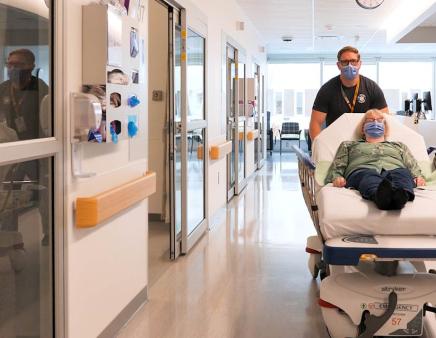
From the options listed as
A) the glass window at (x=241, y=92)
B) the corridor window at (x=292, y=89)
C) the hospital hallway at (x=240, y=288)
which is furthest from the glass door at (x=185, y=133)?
the corridor window at (x=292, y=89)

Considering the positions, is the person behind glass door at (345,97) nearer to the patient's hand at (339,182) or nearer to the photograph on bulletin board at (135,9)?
the patient's hand at (339,182)

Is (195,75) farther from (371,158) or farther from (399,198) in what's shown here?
(399,198)

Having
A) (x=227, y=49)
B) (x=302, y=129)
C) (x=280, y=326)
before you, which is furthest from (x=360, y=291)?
(x=302, y=129)

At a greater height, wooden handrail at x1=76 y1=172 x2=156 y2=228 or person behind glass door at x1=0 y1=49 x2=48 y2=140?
person behind glass door at x1=0 y1=49 x2=48 y2=140

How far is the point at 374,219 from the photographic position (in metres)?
2.73

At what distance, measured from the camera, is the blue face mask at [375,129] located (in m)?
3.59

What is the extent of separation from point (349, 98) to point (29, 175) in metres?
2.55

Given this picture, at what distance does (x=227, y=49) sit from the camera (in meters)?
8.06

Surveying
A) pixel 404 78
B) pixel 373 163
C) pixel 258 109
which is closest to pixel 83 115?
pixel 373 163

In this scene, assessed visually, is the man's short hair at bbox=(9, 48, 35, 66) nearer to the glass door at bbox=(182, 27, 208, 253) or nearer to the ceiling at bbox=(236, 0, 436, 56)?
the glass door at bbox=(182, 27, 208, 253)

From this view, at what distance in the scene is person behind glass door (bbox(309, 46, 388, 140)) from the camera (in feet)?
13.3

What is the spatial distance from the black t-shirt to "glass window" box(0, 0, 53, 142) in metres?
2.30

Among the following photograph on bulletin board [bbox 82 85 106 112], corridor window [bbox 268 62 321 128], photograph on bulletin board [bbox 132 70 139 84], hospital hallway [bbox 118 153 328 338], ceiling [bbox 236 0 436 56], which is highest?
ceiling [bbox 236 0 436 56]

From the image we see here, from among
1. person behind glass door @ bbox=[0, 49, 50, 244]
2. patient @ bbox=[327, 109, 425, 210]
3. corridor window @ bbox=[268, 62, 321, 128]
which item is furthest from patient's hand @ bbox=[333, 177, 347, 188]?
corridor window @ bbox=[268, 62, 321, 128]
